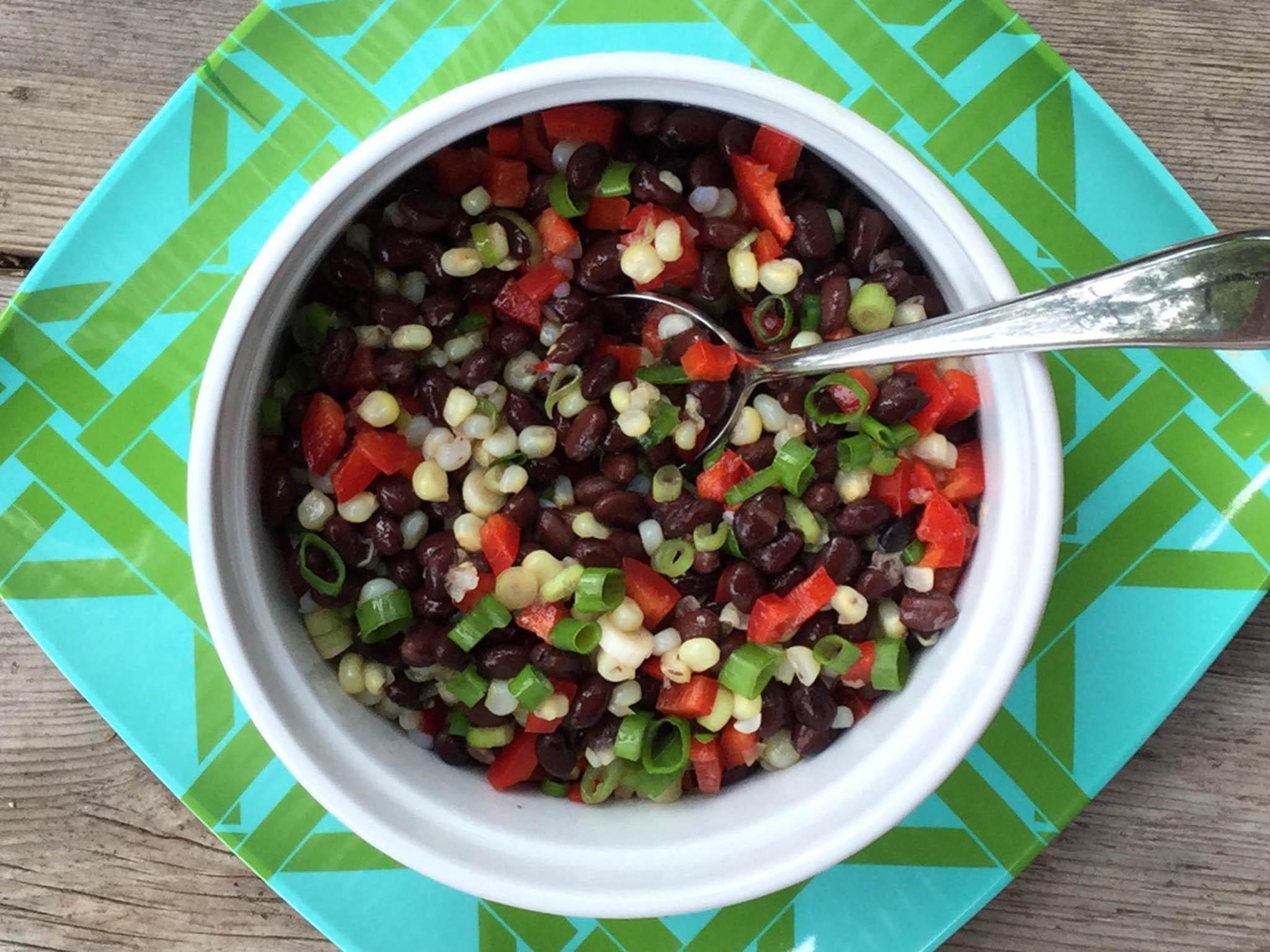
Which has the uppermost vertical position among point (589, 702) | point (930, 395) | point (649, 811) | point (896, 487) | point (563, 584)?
point (930, 395)

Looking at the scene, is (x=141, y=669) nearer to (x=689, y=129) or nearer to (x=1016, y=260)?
(x=689, y=129)

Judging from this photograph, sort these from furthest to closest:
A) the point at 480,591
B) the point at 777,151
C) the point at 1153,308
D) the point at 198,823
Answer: the point at 198,823 < the point at 480,591 < the point at 777,151 < the point at 1153,308

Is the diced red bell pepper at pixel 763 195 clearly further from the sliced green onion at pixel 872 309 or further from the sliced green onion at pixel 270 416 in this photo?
the sliced green onion at pixel 270 416

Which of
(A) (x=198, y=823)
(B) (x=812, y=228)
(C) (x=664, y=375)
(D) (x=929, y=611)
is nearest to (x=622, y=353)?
(C) (x=664, y=375)

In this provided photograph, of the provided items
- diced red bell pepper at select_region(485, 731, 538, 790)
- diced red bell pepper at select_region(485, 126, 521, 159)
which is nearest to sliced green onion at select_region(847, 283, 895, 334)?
diced red bell pepper at select_region(485, 126, 521, 159)

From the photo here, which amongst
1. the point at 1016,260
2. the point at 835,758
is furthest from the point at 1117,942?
the point at 1016,260

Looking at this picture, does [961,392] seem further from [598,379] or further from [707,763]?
[707,763]
